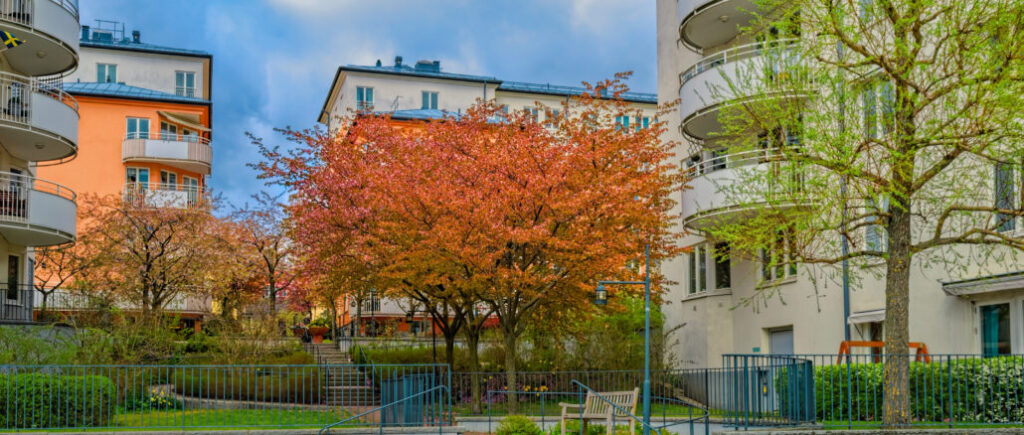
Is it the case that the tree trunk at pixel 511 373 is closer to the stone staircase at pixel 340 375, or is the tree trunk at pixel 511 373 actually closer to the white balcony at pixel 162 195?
the stone staircase at pixel 340 375

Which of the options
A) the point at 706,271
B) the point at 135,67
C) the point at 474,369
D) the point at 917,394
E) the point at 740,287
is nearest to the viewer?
the point at 917,394

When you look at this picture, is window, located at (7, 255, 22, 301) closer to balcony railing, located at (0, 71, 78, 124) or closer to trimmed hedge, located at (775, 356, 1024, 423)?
balcony railing, located at (0, 71, 78, 124)

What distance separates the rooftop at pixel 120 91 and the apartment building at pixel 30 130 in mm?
22518

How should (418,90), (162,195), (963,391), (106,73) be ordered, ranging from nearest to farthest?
(963,391), (162,195), (106,73), (418,90)

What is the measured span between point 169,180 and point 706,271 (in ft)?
112

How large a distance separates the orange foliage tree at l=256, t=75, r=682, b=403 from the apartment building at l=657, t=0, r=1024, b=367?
5.94ft

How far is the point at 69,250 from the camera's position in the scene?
150 feet

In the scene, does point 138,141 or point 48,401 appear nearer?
point 48,401

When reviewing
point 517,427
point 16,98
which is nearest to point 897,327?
point 517,427

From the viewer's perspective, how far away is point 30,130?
28891 millimetres

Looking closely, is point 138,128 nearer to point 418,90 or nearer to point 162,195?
point 162,195

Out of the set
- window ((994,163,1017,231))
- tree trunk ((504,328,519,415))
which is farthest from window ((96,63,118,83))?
window ((994,163,1017,231))

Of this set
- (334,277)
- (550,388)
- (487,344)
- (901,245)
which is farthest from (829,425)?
(487,344)

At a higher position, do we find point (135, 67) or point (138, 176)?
point (135, 67)
